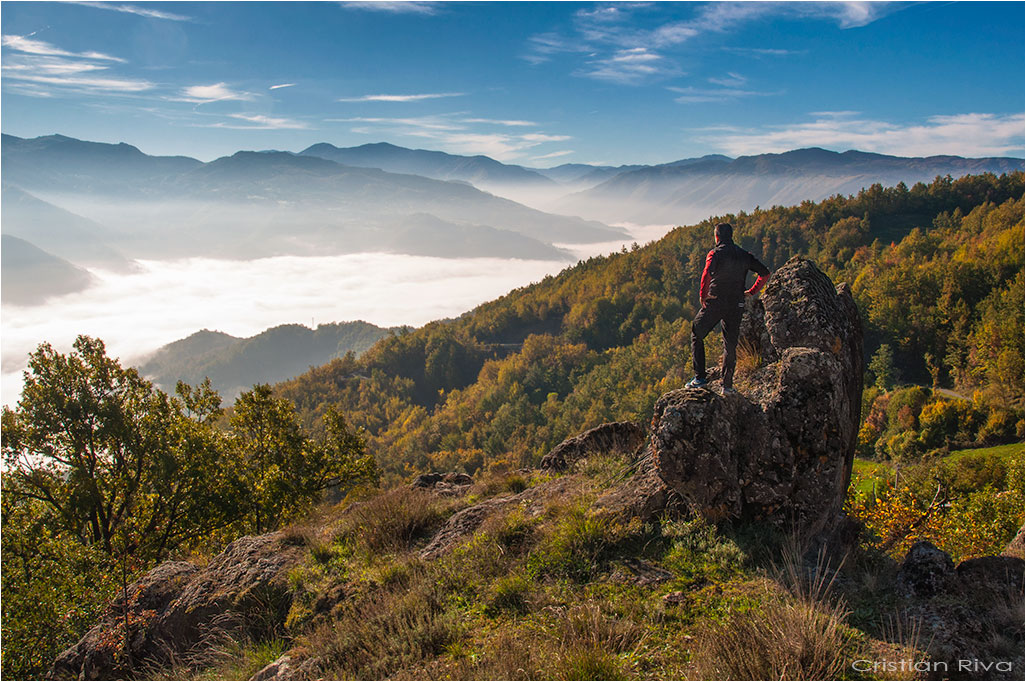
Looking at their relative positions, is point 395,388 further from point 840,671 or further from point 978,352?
point 840,671

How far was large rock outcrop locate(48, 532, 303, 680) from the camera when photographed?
7.26 m

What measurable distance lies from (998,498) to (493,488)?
56.8ft

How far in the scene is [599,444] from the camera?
35.2ft

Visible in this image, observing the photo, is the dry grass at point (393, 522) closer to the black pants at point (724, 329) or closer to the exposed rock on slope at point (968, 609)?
the black pants at point (724, 329)

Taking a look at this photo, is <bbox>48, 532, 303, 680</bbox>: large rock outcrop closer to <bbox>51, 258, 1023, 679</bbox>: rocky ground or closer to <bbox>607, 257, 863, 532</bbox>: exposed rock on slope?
<bbox>51, 258, 1023, 679</bbox>: rocky ground

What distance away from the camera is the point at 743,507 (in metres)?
6.44

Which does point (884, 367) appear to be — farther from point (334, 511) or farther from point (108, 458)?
point (108, 458)

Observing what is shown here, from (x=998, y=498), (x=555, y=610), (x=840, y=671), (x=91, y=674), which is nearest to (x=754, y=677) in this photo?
(x=840, y=671)

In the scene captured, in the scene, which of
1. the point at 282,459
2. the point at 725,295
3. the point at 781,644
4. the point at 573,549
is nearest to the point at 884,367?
the point at 282,459

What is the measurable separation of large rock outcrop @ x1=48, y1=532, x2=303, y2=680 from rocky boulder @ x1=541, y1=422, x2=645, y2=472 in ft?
16.7

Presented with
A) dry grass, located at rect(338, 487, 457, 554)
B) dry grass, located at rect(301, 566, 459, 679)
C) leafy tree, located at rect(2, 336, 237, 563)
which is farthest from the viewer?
leafy tree, located at rect(2, 336, 237, 563)

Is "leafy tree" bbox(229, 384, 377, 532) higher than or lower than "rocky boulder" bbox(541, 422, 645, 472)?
lower

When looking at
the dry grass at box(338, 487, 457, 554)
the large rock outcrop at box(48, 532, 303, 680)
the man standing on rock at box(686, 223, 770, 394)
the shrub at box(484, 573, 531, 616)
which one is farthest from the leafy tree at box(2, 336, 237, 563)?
the man standing on rock at box(686, 223, 770, 394)

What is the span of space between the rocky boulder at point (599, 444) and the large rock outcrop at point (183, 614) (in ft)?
16.7
